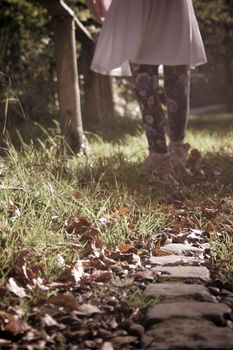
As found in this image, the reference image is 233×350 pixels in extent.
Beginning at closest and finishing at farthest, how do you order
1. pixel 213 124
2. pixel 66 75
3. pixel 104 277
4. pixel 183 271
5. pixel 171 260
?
1. pixel 104 277
2. pixel 183 271
3. pixel 171 260
4. pixel 66 75
5. pixel 213 124

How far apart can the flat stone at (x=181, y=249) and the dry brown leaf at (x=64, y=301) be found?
881 millimetres

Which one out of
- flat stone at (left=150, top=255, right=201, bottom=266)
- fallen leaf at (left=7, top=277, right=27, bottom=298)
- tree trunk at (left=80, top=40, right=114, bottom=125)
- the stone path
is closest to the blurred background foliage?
tree trunk at (left=80, top=40, right=114, bottom=125)

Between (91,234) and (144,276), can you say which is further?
(91,234)

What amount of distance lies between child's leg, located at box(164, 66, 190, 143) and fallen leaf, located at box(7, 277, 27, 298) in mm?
2717

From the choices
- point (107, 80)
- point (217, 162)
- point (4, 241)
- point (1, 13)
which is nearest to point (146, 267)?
point (4, 241)

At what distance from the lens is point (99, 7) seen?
15.7ft

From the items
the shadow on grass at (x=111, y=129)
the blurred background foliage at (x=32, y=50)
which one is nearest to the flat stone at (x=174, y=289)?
the shadow on grass at (x=111, y=129)

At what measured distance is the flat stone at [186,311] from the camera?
2.11 m

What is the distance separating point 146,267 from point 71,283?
16.5 inches

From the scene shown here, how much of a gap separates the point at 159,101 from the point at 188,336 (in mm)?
2861

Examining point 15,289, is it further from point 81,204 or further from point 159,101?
point 159,101

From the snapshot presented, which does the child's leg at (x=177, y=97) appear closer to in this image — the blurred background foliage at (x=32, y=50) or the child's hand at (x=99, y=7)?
the child's hand at (x=99, y=7)

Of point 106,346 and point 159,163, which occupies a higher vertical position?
point 106,346

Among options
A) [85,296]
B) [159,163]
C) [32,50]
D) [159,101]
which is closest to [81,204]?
[85,296]
